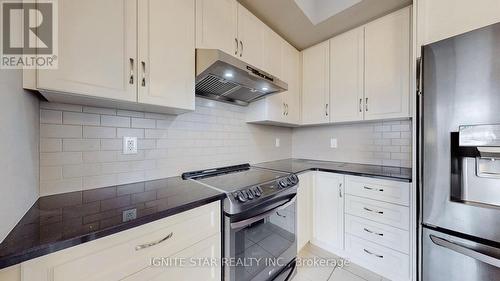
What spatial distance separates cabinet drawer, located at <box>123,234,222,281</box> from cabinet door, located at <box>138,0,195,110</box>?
818 millimetres

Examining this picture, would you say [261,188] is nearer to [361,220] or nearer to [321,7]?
[361,220]

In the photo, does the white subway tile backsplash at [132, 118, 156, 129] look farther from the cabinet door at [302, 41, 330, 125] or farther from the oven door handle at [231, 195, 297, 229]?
the cabinet door at [302, 41, 330, 125]

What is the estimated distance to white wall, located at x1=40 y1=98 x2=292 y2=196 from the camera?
1.02 meters

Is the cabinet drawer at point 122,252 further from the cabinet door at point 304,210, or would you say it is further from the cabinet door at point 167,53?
the cabinet door at point 304,210

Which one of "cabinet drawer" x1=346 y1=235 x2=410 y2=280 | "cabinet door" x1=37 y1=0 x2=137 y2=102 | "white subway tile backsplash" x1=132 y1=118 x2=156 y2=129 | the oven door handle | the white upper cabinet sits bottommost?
"cabinet drawer" x1=346 y1=235 x2=410 y2=280

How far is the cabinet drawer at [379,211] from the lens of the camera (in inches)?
58.2

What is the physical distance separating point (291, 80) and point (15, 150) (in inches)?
87.1

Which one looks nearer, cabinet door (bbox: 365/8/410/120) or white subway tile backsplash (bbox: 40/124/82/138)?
white subway tile backsplash (bbox: 40/124/82/138)

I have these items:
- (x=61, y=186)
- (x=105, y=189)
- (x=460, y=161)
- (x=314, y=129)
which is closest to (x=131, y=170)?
(x=105, y=189)

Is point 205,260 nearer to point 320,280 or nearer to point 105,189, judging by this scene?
point 105,189

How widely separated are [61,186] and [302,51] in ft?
8.61

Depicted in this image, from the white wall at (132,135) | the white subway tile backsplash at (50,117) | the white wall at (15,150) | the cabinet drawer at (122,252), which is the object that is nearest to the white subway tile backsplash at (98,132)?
the white wall at (132,135)

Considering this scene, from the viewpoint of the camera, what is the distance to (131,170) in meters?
1.28

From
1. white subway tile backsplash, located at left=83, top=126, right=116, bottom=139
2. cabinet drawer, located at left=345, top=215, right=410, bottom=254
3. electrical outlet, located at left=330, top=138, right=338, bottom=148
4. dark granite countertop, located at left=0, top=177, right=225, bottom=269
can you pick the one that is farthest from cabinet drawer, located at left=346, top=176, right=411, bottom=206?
white subway tile backsplash, located at left=83, top=126, right=116, bottom=139
